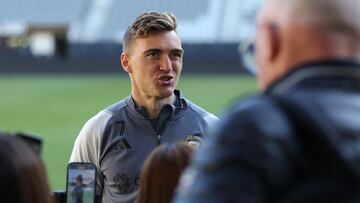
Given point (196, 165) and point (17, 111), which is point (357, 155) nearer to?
point (196, 165)

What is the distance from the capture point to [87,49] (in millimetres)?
22422

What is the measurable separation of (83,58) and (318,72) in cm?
2102

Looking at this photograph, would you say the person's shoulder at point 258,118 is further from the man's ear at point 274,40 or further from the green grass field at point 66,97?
the green grass field at point 66,97

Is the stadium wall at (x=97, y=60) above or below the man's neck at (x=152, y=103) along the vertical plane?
above

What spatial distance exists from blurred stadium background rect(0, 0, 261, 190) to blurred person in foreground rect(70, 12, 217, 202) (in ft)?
32.6

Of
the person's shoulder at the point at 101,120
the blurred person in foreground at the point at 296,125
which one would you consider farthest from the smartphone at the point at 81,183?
the blurred person in foreground at the point at 296,125

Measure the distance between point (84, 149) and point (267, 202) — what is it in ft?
6.84

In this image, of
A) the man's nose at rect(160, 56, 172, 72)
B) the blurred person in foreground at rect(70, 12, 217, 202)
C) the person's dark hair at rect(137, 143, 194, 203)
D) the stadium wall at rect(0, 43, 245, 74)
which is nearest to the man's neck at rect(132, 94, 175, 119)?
the blurred person in foreground at rect(70, 12, 217, 202)

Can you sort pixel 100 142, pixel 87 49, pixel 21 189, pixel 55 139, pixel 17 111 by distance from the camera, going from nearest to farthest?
pixel 21 189 < pixel 100 142 < pixel 55 139 < pixel 17 111 < pixel 87 49

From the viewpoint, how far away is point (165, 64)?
3.47 meters

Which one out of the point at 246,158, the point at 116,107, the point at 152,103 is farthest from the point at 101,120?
the point at 246,158

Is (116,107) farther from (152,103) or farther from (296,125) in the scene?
(296,125)

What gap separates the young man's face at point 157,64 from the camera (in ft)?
11.3

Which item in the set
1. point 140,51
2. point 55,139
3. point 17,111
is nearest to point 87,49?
point 17,111
